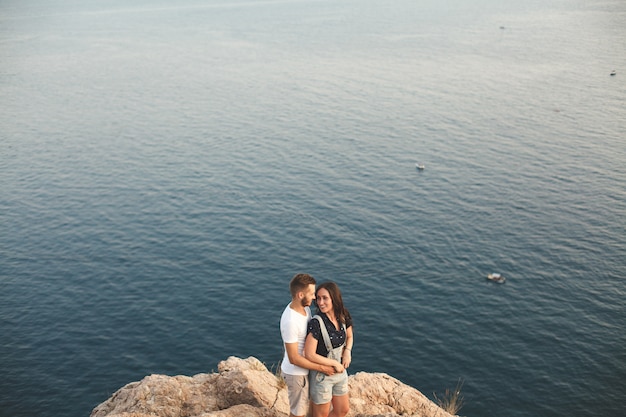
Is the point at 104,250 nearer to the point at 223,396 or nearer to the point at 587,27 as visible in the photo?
the point at 223,396

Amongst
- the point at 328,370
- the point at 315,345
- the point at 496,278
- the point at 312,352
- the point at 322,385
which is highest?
the point at 315,345

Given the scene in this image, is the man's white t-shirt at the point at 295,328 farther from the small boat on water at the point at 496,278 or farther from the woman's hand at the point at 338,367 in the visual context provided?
the small boat on water at the point at 496,278

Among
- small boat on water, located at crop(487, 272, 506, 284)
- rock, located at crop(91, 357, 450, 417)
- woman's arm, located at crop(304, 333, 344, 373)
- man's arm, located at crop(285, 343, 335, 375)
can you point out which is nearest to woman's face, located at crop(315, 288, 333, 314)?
woman's arm, located at crop(304, 333, 344, 373)

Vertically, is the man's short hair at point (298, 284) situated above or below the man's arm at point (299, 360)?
above

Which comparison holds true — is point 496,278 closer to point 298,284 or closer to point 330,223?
point 330,223

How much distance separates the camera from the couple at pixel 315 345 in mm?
11070

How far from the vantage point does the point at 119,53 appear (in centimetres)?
17000

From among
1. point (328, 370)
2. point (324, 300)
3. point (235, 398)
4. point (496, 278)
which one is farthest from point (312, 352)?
point (496, 278)

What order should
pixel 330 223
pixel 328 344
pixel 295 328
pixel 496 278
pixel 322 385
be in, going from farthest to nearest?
pixel 330 223, pixel 496 278, pixel 322 385, pixel 328 344, pixel 295 328

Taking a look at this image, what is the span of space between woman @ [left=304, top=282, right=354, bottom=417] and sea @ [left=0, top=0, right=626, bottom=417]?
922 inches

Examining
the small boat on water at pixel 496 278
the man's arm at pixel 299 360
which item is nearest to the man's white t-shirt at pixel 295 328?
the man's arm at pixel 299 360

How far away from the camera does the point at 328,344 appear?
1134 cm

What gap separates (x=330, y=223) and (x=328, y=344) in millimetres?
65568

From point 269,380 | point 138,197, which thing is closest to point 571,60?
point 138,197
